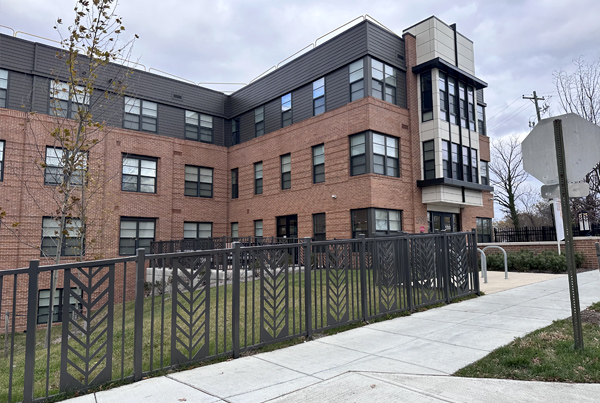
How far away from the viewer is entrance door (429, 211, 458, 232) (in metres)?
19.9

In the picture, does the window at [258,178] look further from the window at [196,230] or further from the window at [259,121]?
the window at [196,230]

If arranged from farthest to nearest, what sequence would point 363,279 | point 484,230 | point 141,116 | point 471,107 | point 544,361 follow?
point 484,230, point 141,116, point 471,107, point 363,279, point 544,361

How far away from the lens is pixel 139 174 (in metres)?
22.2

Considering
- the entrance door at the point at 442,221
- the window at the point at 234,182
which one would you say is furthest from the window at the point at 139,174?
the entrance door at the point at 442,221

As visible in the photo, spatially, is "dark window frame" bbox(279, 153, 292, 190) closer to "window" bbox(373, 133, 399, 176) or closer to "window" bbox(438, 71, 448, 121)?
"window" bbox(373, 133, 399, 176)

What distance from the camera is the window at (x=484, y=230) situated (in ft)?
81.0

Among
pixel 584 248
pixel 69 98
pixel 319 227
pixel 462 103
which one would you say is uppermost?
pixel 462 103

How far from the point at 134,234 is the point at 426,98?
1619 cm

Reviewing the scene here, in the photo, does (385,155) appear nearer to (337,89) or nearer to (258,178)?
(337,89)

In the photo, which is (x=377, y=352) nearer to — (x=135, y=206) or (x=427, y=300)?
(x=427, y=300)

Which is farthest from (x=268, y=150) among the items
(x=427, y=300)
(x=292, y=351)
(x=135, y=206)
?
(x=292, y=351)

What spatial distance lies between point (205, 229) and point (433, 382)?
21516mm

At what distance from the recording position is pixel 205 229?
2452 centimetres

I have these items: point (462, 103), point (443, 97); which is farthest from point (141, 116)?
point (462, 103)
